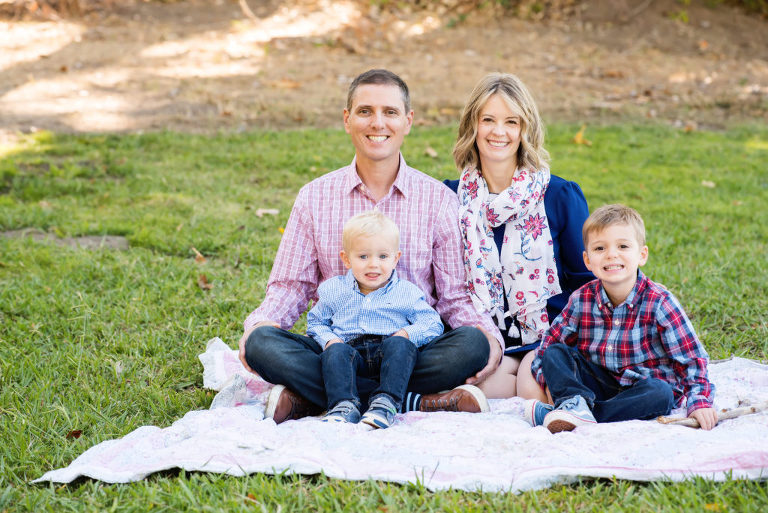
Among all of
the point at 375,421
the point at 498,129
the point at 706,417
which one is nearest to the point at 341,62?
the point at 498,129

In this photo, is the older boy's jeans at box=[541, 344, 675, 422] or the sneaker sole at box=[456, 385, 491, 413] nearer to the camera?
the older boy's jeans at box=[541, 344, 675, 422]

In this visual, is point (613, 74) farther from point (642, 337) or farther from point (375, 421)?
point (375, 421)

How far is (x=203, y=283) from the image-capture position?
4949 millimetres

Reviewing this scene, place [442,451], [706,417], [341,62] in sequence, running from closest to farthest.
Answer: [442,451] < [706,417] < [341,62]

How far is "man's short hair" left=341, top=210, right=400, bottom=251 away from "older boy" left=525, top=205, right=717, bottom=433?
0.83 metres

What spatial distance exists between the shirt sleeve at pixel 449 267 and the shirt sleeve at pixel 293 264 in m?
0.61

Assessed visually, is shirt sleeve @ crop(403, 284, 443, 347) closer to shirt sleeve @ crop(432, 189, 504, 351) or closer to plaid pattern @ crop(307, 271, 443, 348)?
plaid pattern @ crop(307, 271, 443, 348)

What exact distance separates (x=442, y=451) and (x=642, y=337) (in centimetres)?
101

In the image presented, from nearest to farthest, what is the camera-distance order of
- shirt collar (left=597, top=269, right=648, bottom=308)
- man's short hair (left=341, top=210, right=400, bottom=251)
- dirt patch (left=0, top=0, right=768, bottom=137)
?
shirt collar (left=597, top=269, right=648, bottom=308), man's short hair (left=341, top=210, right=400, bottom=251), dirt patch (left=0, top=0, right=768, bottom=137)

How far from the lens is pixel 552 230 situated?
3.77 m

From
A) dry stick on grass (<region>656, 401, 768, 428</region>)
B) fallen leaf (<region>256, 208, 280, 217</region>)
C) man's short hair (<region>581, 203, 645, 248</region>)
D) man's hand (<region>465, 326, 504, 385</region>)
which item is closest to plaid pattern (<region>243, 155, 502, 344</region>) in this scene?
man's hand (<region>465, 326, 504, 385</region>)

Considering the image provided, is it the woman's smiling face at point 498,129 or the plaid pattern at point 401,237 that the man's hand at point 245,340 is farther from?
the woman's smiling face at point 498,129

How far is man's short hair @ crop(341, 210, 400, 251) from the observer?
339 cm

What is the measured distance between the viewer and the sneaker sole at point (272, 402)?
3.26m
